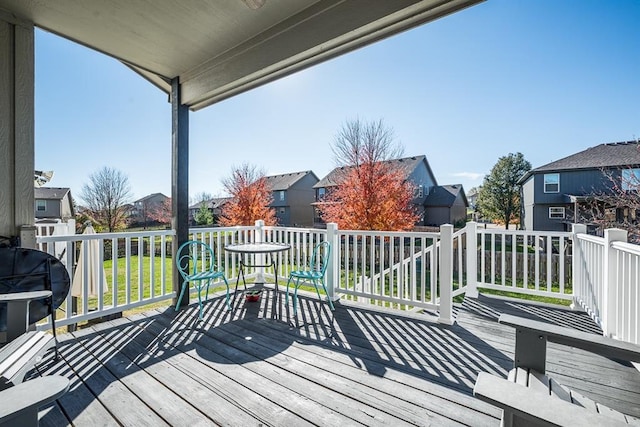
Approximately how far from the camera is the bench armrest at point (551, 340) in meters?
1.08

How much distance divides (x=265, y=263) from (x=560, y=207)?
19617mm

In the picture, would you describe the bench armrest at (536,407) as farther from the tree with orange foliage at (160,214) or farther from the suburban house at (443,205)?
the tree with orange foliage at (160,214)

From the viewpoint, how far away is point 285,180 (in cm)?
2677

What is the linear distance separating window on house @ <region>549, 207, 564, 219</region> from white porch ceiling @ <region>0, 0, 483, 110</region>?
20093 millimetres

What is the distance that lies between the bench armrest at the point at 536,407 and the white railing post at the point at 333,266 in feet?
10.2

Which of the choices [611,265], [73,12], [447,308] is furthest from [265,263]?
[611,265]

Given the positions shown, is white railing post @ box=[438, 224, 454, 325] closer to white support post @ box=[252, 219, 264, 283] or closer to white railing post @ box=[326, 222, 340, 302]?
white railing post @ box=[326, 222, 340, 302]

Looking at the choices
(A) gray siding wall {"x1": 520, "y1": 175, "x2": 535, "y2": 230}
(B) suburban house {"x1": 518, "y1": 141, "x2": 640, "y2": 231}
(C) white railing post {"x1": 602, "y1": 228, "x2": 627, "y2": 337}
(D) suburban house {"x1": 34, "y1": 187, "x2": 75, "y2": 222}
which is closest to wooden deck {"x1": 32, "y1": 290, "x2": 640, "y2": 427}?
(C) white railing post {"x1": 602, "y1": 228, "x2": 627, "y2": 337}

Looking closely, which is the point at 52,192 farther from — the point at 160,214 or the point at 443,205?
the point at 443,205

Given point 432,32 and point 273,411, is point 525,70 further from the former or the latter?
point 273,411

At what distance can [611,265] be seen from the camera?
2.57 m

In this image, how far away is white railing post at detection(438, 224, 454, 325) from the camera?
312cm

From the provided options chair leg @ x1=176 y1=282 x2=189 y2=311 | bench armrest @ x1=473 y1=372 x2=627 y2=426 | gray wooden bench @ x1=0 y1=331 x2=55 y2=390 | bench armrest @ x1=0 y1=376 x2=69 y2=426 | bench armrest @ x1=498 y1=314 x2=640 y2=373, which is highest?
bench armrest @ x1=0 y1=376 x2=69 y2=426

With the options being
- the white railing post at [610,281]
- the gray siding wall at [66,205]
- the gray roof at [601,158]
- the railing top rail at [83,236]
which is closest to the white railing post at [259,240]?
the railing top rail at [83,236]
